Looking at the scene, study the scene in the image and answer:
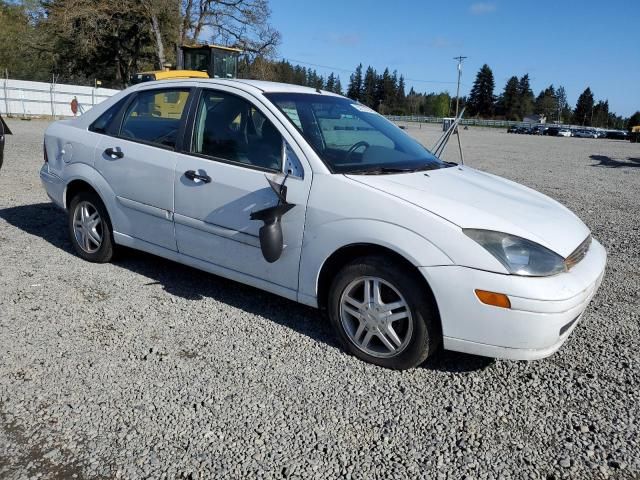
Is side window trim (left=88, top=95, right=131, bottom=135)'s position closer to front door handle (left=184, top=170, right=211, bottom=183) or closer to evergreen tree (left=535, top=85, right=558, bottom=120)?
front door handle (left=184, top=170, right=211, bottom=183)

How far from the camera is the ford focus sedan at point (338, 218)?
9.64 feet

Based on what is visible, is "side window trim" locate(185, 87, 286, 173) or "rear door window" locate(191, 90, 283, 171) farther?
"side window trim" locate(185, 87, 286, 173)

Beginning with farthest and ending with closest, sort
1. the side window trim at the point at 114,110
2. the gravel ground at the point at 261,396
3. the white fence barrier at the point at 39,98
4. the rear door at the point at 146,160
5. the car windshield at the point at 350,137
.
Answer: the white fence barrier at the point at 39,98 → the side window trim at the point at 114,110 → the rear door at the point at 146,160 → the car windshield at the point at 350,137 → the gravel ground at the point at 261,396

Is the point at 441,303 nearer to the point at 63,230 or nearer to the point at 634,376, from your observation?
the point at 634,376

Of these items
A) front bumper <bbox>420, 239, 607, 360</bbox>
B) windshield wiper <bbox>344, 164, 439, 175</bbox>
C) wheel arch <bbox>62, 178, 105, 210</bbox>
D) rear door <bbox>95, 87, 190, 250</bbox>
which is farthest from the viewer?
wheel arch <bbox>62, 178, 105, 210</bbox>

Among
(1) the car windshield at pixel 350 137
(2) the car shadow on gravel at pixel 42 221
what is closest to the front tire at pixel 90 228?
(2) the car shadow on gravel at pixel 42 221

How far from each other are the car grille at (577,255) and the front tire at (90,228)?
142 inches

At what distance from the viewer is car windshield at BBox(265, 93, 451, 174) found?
3654 millimetres

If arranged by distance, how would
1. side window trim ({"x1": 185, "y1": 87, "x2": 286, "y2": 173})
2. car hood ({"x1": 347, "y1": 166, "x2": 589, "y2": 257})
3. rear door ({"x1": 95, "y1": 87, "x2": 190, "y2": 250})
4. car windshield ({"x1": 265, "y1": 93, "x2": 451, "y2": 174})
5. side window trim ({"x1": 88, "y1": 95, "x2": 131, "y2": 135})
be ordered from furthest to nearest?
side window trim ({"x1": 88, "y1": 95, "x2": 131, "y2": 135}) → rear door ({"x1": 95, "y1": 87, "x2": 190, "y2": 250}) → side window trim ({"x1": 185, "y1": 87, "x2": 286, "y2": 173}) → car windshield ({"x1": 265, "y1": 93, "x2": 451, "y2": 174}) → car hood ({"x1": 347, "y1": 166, "x2": 589, "y2": 257})

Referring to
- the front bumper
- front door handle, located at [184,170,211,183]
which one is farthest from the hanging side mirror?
the front bumper

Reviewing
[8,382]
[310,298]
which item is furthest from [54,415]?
[310,298]

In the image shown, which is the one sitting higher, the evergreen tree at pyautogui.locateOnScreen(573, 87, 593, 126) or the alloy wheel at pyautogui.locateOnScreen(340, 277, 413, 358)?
the evergreen tree at pyautogui.locateOnScreen(573, 87, 593, 126)

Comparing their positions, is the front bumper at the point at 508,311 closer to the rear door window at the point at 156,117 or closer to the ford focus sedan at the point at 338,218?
the ford focus sedan at the point at 338,218

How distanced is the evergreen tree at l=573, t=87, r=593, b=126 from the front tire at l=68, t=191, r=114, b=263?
142005mm
